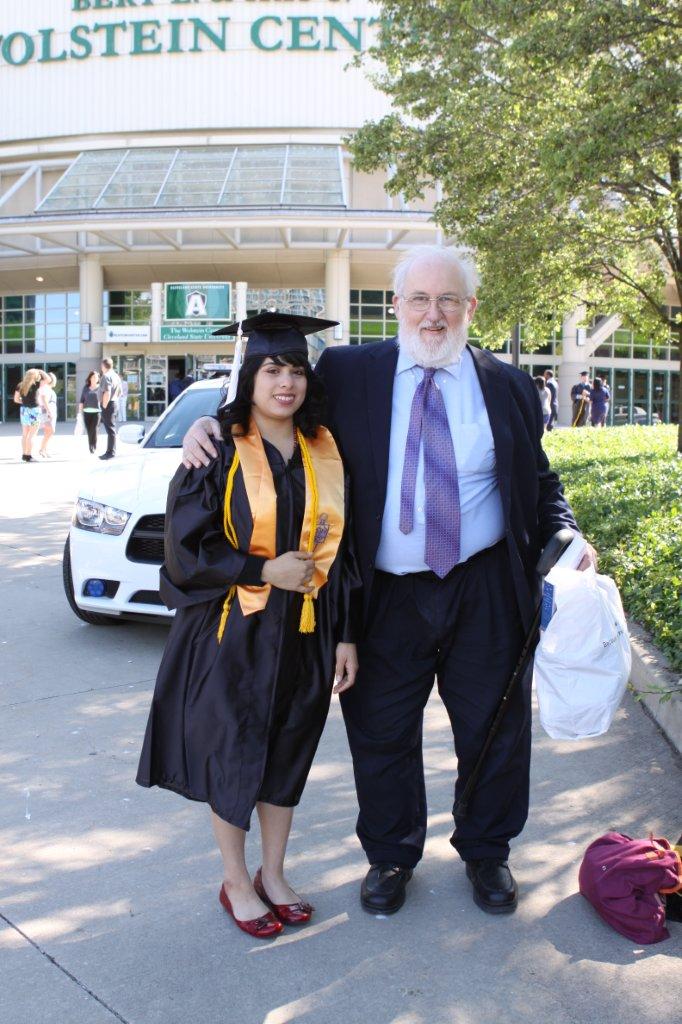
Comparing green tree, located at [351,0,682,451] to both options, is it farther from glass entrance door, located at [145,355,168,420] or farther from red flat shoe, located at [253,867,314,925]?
glass entrance door, located at [145,355,168,420]

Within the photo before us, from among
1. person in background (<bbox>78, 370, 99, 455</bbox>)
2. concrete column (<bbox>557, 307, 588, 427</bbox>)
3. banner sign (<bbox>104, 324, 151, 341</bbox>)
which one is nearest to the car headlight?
person in background (<bbox>78, 370, 99, 455</bbox>)

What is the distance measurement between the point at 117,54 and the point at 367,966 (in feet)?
134

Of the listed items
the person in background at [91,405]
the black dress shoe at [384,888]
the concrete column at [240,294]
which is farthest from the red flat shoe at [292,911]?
the concrete column at [240,294]

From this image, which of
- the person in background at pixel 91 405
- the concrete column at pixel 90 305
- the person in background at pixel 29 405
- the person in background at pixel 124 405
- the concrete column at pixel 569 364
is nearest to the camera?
the person in background at pixel 29 405

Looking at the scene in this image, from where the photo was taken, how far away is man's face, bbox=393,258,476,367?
2.94 metres

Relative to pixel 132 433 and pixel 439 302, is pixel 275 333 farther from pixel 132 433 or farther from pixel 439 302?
pixel 132 433

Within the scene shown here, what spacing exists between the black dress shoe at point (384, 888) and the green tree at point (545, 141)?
22.5ft

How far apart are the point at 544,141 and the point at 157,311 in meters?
28.5

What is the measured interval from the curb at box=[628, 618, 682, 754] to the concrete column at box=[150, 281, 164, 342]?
32.1 m

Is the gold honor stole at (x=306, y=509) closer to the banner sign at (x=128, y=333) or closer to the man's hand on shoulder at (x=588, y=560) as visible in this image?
the man's hand on shoulder at (x=588, y=560)

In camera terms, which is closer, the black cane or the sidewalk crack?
the sidewalk crack

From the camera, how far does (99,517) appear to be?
6000mm

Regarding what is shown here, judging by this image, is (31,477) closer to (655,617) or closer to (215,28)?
(655,617)

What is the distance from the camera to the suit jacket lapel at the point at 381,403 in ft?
9.68
